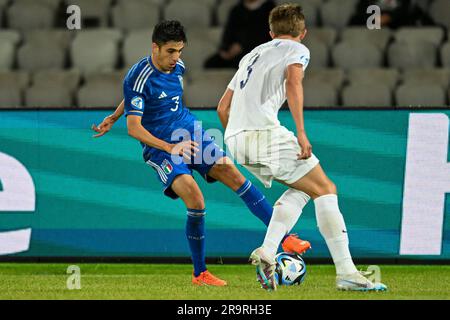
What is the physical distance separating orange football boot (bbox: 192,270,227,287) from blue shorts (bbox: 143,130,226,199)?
55 cm

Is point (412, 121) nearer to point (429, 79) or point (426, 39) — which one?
point (429, 79)

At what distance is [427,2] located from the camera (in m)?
11.0

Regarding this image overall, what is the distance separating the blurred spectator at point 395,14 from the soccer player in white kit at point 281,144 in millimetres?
4362

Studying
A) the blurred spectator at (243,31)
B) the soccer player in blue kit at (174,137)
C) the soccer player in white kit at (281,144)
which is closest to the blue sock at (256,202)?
the soccer player in blue kit at (174,137)

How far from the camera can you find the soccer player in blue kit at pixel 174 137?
268 inches

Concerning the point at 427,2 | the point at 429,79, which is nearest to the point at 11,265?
the point at 429,79

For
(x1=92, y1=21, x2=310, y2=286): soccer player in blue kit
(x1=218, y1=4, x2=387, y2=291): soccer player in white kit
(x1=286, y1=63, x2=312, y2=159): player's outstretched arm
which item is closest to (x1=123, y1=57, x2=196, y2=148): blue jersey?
(x1=92, y1=21, x2=310, y2=286): soccer player in blue kit

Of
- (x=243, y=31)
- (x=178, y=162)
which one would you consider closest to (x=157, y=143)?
(x=178, y=162)

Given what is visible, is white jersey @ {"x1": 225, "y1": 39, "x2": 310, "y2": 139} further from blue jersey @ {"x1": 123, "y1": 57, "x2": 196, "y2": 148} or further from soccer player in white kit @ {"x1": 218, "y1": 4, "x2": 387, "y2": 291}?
blue jersey @ {"x1": 123, "y1": 57, "x2": 196, "y2": 148}

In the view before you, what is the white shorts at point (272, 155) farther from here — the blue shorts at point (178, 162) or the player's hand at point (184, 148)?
the blue shorts at point (178, 162)

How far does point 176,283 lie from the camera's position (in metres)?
7.08

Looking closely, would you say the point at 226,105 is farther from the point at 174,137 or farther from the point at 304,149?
the point at 304,149

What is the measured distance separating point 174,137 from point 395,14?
4231 millimetres

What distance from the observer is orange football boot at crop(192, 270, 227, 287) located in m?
6.87
